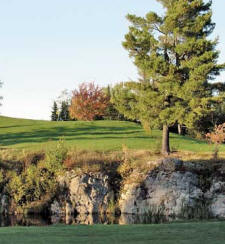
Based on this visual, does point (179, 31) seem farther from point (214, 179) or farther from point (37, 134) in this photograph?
point (37, 134)

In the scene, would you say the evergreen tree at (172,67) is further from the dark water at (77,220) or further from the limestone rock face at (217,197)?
the dark water at (77,220)

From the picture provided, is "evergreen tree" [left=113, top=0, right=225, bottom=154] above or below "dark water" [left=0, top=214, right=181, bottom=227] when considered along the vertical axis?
above

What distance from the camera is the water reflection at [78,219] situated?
20.3 m

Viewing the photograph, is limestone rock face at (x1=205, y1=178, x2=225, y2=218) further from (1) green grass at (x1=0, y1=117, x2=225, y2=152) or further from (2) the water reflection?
(1) green grass at (x1=0, y1=117, x2=225, y2=152)

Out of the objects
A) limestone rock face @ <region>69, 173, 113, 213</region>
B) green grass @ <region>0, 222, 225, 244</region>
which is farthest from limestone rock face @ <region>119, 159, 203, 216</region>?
green grass @ <region>0, 222, 225, 244</region>

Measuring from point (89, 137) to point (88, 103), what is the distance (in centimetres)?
2126

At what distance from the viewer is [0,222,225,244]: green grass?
12758 mm

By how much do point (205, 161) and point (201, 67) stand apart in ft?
17.9

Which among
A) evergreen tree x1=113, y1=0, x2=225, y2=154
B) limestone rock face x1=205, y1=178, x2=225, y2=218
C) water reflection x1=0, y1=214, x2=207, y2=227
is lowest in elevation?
water reflection x1=0, y1=214, x2=207, y2=227

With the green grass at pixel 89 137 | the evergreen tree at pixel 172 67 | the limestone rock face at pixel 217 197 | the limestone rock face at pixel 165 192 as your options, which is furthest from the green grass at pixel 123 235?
the green grass at pixel 89 137

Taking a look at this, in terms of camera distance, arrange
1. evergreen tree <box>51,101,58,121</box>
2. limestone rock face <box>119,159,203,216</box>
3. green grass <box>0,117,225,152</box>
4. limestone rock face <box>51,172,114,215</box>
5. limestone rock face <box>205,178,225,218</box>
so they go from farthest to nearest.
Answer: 1. evergreen tree <box>51,101,58,121</box>
2. green grass <box>0,117,225,152</box>
3. limestone rock face <box>51,172,114,215</box>
4. limestone rock face <box>119,159,203,216</box>
5. limestone rock face <box>205,178,225,218</box>

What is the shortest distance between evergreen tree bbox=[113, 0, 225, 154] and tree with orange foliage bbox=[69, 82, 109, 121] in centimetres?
2693

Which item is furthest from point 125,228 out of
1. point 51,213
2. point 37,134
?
point 37,134

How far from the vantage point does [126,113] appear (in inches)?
1141
